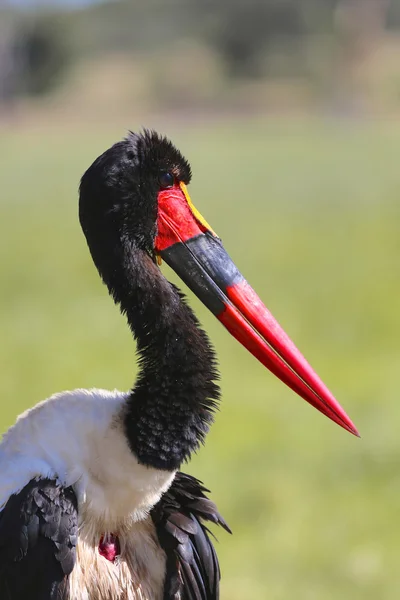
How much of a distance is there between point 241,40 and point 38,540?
63908 millimetres

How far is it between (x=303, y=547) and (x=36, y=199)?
1809 centimetres

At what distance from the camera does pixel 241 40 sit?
216ft

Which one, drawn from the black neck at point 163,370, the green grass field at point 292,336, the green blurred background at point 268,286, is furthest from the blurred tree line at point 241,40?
the black neck at point 163,370

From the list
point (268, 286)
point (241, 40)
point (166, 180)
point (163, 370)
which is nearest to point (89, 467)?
point (163, 370)

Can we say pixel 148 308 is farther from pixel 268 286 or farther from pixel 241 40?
pixel 241 40

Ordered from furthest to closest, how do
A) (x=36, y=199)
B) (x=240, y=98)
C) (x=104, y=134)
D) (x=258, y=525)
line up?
1. (x=240, y=98)
2. (x=104, y=134)
3. (x=36, y=199)
4. (x=258, y=525)

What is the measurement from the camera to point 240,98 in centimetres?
5281

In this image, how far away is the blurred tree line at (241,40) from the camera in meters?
53.5

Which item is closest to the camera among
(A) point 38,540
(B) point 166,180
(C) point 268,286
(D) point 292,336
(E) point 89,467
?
(A) point 38,540

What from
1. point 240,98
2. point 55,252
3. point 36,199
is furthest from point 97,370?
point 240,98

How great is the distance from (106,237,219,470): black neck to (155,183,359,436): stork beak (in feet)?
0.36

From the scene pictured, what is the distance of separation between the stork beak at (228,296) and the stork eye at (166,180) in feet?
0.06

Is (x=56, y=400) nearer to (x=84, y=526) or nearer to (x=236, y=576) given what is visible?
(x=84, y=526)

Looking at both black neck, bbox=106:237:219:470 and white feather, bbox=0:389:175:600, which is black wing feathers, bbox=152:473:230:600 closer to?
white feather, bbox=0:389:175:600
